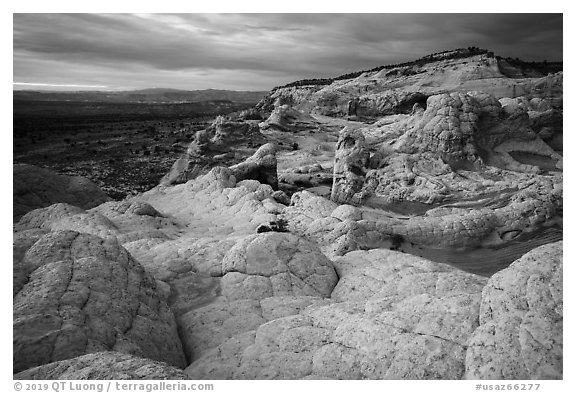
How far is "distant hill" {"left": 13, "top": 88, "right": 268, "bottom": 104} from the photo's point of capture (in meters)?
6.38

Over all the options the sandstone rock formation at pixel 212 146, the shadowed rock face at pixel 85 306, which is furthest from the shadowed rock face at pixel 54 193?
the sandstone rock formation at pixel 212 146

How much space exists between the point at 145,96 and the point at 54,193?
9.05 m

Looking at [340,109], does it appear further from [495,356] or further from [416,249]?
[495,356]

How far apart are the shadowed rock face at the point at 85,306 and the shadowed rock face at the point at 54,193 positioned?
6.42 m

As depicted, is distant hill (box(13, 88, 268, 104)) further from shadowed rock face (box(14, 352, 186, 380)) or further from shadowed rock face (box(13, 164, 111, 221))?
shadowed rock face (box(13, 164, 111, 221))

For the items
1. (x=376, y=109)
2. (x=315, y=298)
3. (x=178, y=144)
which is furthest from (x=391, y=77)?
(x=315, y=298)

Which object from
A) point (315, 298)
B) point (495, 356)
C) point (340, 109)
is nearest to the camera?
point (495, 356)

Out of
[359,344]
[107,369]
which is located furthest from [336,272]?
[107,369]

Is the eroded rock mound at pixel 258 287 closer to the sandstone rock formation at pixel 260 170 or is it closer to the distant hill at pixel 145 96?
the distant hill at pixel 145 96

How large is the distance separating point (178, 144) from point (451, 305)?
84.7 feet

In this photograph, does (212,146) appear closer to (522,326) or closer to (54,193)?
(54,193)

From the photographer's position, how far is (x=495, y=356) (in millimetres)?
3666

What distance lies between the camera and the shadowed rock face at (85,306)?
432cm

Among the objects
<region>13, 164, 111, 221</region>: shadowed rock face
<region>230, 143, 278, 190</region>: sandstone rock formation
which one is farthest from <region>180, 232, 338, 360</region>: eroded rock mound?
<region>230, 143, 278, 190</region>: sandstone rock formation
